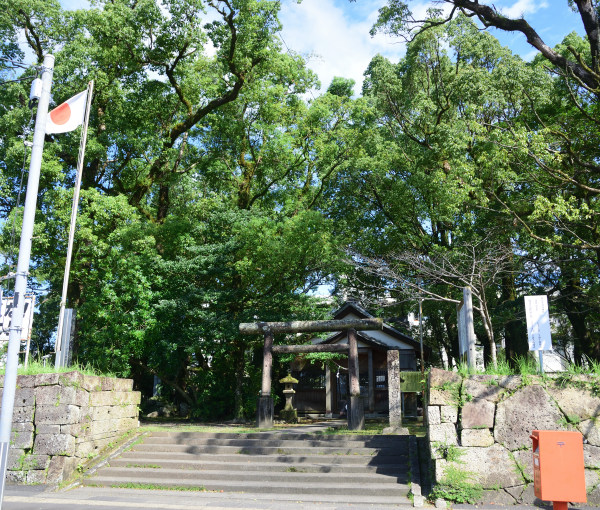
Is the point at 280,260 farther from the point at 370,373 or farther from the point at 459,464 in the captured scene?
the point at 459,464

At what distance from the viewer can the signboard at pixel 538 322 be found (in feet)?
30.1

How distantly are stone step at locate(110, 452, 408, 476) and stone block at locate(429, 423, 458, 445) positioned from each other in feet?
4.69

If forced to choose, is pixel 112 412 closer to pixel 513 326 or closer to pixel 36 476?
pixel 36 476

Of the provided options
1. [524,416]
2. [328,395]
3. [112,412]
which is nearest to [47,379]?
[112,412]

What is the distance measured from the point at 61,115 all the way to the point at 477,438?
861 cm

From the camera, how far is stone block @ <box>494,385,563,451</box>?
882cm

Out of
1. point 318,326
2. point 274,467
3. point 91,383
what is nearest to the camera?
point 274,467

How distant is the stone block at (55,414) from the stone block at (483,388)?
7765 millimetres

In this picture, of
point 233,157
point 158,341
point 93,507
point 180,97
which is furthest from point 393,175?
point 93,507

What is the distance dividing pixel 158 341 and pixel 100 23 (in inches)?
463

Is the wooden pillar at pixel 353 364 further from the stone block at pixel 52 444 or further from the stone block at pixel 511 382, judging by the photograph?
the stone block at pixel 52 444

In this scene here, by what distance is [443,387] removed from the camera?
30.6ft

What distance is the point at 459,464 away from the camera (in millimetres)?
8875

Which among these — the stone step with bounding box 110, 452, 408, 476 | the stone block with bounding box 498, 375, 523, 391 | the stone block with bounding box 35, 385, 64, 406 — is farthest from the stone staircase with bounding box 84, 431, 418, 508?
the stone block with bounding box 498, 375, 523, 391
